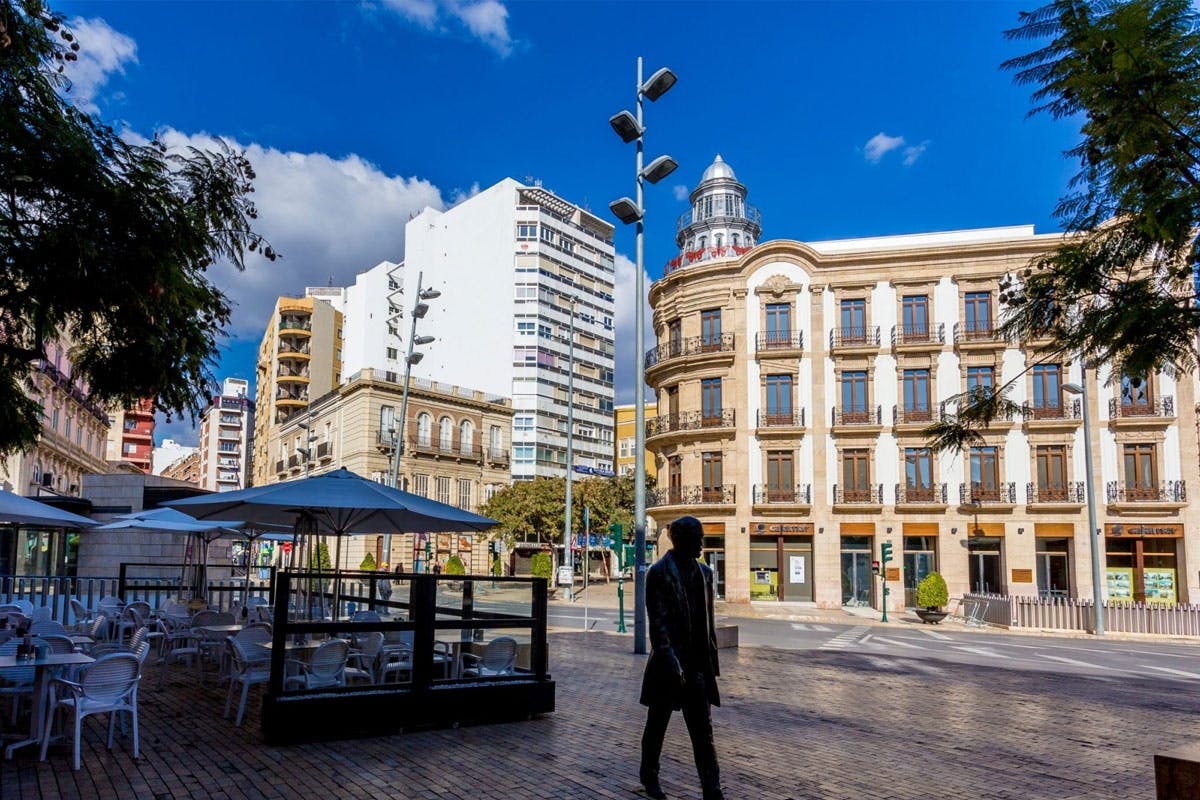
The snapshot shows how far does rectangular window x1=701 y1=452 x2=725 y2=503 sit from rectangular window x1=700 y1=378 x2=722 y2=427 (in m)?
1.53

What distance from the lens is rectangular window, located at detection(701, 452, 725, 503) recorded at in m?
40.5

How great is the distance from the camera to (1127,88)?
209 inches

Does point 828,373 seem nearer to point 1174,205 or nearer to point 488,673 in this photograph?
point 488,673

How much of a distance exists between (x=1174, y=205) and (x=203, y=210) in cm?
674

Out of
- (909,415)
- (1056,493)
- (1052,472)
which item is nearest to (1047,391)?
(1052,472)

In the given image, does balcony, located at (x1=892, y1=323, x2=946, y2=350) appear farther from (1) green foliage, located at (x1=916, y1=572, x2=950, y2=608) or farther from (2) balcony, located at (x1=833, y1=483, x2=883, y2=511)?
(1) green foliage, located at (x1=916, y1=572, x2=950, y2=608)

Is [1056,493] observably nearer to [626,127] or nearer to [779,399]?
[779,399]

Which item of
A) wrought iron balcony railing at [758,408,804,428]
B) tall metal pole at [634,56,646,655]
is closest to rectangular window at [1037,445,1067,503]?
wrought iron balcony railing at [758,408,804,428]

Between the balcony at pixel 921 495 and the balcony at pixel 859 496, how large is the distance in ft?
2.64

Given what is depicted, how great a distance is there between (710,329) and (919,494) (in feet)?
39.1

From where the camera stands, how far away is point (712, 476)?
4097 centimetres

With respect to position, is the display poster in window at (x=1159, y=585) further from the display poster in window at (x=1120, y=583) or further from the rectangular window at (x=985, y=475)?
the rectangular window at (x=985, y=475)

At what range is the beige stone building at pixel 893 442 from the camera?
3672cm

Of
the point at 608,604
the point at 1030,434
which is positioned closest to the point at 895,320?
the point at 1030,434
